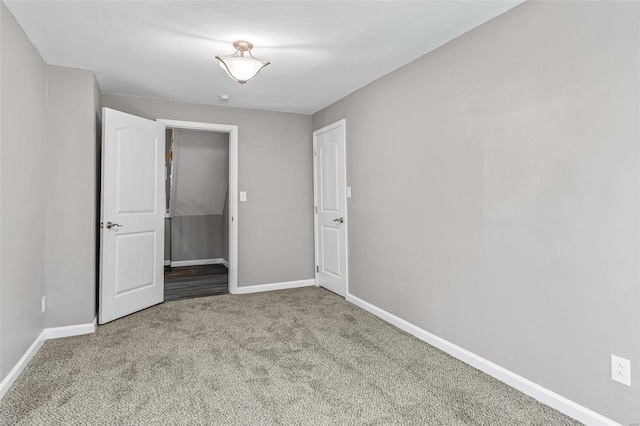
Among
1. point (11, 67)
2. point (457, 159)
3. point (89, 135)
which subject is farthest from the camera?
point (89, 135)

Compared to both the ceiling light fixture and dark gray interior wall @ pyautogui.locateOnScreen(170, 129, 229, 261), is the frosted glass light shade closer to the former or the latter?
the ceiling light fixture

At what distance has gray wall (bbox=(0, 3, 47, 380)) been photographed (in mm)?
2117

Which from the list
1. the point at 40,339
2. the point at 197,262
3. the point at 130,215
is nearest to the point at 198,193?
the point at 197,262

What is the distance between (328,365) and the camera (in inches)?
94.4

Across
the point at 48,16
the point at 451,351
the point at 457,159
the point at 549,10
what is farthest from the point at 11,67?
the point at 451,351

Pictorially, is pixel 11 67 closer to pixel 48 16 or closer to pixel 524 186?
pixel 48 16

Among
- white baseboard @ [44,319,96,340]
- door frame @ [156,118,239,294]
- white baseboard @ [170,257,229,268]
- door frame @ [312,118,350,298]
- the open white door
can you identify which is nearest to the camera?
white baseboard @ [44,319,96,340]

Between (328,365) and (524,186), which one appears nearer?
(524,186)

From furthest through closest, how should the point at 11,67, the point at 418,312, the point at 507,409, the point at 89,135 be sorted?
1. the point at 89,135
2. the point at 418,312
3. the point at 11,67
4. the point at 507,409

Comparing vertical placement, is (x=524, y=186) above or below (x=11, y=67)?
below

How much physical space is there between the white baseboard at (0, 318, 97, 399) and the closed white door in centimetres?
249

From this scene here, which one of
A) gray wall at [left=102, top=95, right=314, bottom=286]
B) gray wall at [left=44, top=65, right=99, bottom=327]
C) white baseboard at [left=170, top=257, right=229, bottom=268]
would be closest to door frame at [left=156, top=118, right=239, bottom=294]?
gray wall at [left=102, top=95, right=314, bottom=286]

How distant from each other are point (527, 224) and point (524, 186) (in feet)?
0.74

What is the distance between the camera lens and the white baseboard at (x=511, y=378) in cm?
178
